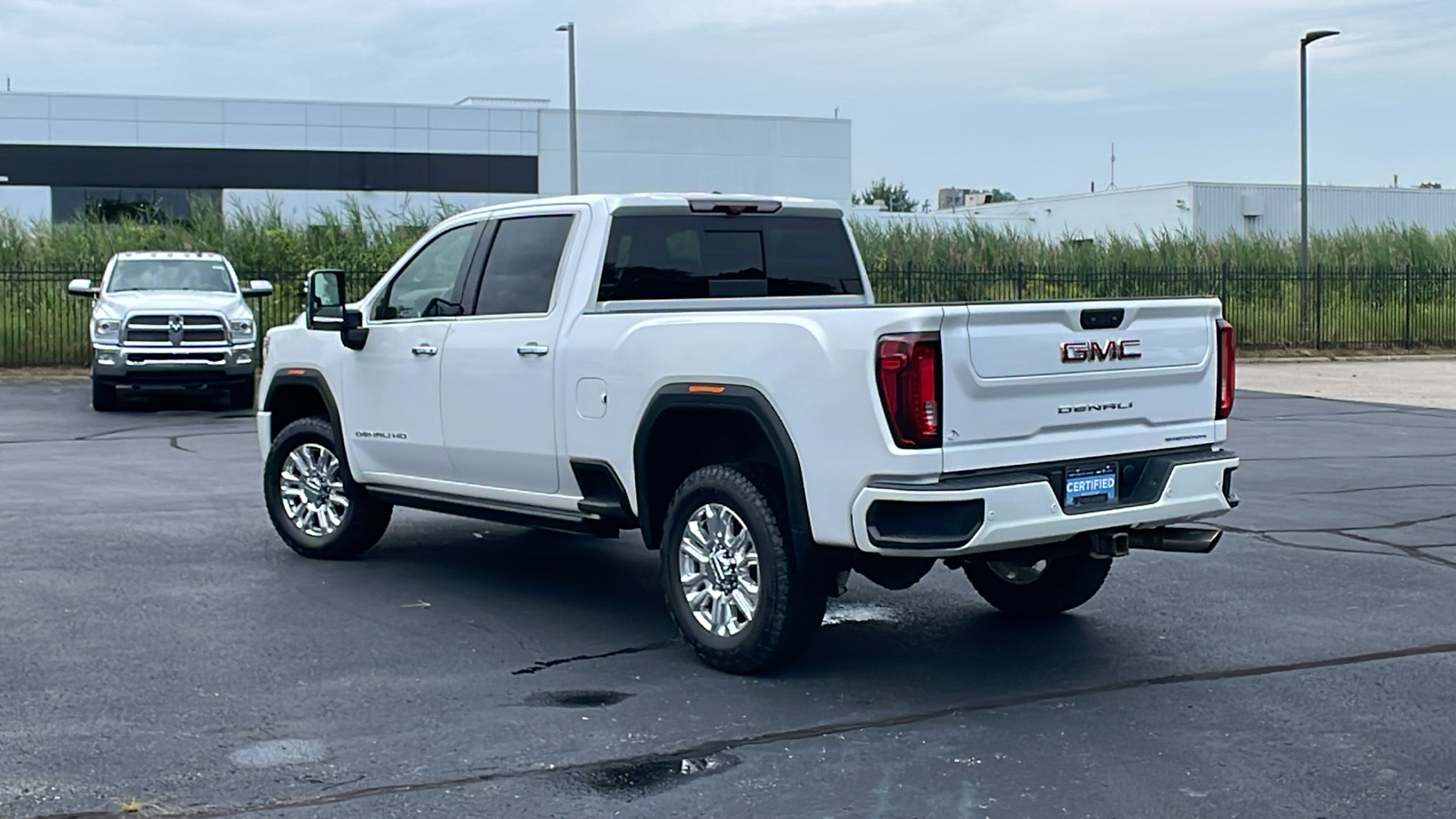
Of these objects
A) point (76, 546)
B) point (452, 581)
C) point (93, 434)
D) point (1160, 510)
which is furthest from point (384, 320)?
point (93, 434)

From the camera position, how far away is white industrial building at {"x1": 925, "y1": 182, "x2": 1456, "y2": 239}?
57.8 m

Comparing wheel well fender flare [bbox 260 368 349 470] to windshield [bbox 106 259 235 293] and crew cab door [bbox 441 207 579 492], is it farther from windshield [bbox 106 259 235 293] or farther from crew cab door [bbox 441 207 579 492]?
windshield [bbox 106 259 235 293]

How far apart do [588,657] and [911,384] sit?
6.61ft

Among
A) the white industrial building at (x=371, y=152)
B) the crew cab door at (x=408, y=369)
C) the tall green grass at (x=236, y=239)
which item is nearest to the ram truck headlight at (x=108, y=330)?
the tall green grass at (x=236, y=239)

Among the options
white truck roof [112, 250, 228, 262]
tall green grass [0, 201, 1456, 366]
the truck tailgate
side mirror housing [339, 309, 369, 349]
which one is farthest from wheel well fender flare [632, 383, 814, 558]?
tall green grass [0, 201, 1456, 366]

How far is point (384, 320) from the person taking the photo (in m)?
8.87

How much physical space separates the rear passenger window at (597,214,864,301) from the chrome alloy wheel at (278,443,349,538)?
2.42 meters

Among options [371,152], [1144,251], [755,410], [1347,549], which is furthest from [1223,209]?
[755,410]

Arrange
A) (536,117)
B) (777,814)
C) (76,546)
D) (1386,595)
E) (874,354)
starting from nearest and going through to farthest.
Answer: (777,814) → (874,354) → (1386,595) → (76,546) → (536,117)

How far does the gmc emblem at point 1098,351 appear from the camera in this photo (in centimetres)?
645

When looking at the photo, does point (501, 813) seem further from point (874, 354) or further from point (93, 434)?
point (93, 434)

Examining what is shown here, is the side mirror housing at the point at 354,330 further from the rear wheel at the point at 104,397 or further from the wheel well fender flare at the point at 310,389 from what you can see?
the rear wheel at the point at 104,397

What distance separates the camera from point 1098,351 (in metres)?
6.56

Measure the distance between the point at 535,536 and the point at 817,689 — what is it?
412 centimetres
